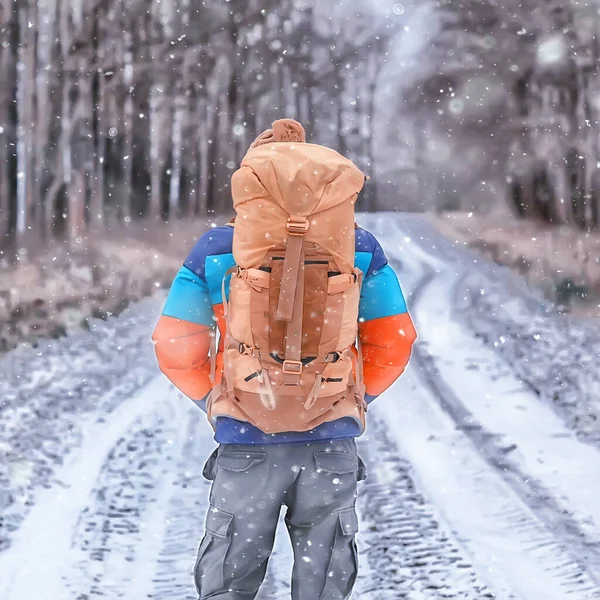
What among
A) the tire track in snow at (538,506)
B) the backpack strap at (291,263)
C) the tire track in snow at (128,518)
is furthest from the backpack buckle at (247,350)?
the tire track in snow at (538,506)

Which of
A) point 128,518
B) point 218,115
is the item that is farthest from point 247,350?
point 218,115

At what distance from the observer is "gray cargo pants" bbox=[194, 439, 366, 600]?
2.14m

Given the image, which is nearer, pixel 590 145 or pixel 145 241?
pixel 145 241

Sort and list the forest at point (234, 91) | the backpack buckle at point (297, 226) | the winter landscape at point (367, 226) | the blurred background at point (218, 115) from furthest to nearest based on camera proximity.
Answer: the forest at point (234, 91) < the blurred background at point (218, 115) < the winter landscape at point (367, 226) < the backpack buckle at point (297, 226)

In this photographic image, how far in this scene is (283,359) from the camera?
2.15m

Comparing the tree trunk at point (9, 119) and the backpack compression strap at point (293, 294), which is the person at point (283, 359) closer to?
the backpack compression strap at point (293, 294)

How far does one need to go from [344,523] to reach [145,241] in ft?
56.8

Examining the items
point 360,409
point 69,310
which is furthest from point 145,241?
point 360,409

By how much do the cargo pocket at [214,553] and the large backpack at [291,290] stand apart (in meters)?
0.31

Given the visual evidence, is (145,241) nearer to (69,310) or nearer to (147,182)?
(147,182)

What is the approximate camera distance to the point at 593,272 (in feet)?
46.8

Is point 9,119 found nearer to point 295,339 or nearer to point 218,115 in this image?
point 218,115

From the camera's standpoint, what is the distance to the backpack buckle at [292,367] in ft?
6.87

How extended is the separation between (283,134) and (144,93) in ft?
66.5
